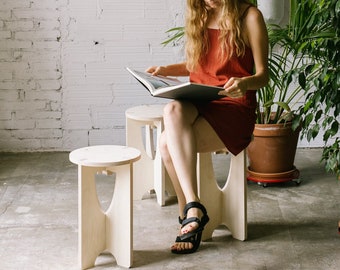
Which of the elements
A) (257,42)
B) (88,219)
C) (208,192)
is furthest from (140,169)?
(257,42)

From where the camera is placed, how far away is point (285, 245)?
9.80 ft

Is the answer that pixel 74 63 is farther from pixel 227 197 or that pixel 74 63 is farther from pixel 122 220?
pixel 122 220

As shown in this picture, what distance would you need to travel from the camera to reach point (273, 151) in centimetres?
387

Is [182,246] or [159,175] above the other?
[159,175]

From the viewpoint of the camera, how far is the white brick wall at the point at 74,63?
457 centimetres

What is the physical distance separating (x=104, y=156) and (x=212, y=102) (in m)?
0.53

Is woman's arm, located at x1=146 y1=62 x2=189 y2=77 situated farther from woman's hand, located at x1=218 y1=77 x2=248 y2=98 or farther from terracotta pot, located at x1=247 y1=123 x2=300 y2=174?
terracotta pot, located at x1=247 y1=123 x2=300 y2=174

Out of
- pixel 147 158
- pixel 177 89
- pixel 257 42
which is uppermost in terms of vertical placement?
pixel 257 42

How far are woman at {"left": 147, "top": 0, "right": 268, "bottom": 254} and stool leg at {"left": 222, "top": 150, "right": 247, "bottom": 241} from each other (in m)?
0.10

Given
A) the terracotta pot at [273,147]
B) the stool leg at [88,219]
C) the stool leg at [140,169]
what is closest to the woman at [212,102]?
the stool leg at [88,219]

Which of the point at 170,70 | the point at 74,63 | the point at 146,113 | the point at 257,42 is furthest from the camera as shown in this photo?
the point at 74,63

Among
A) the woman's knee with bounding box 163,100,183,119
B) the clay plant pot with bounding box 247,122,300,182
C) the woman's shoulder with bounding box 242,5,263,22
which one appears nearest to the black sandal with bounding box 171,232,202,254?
the woman's knee with bounding box 163,100,183,119

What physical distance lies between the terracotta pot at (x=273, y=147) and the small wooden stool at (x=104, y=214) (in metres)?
1.22

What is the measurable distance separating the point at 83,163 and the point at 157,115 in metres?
0.89
